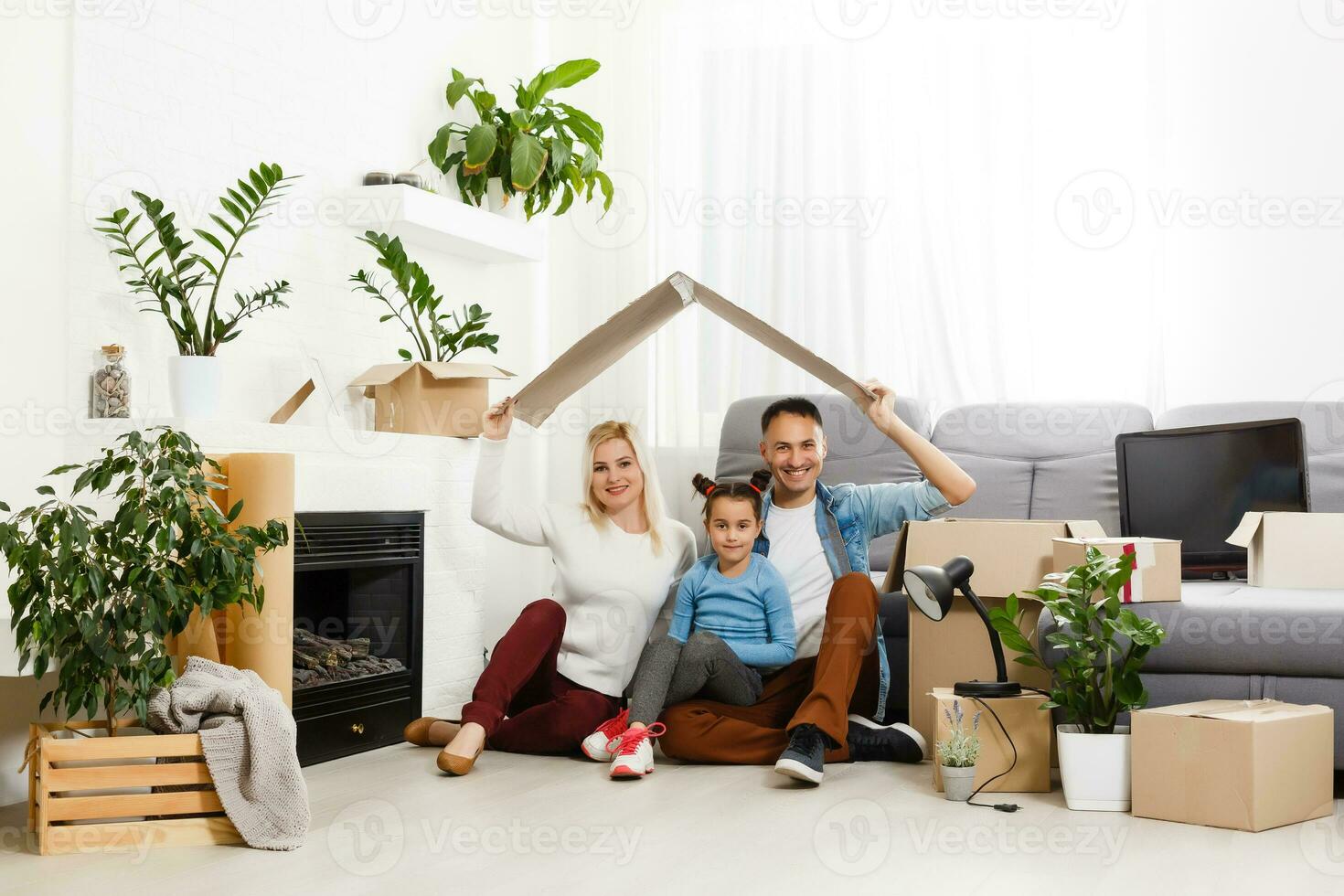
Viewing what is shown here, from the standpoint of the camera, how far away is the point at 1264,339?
12.8 ft

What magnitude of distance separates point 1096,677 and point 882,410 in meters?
0.79

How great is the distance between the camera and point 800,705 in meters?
2.91

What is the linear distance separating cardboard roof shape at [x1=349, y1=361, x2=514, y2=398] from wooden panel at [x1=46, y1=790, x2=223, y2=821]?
1469 millimetres

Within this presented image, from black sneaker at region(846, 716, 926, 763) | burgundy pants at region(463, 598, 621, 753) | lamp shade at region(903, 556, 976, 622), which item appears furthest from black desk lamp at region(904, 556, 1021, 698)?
burgundy pants at region(463, 598, 621, 753)

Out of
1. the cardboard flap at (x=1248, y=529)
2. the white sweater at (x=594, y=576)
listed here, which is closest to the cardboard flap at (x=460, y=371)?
the white sweater at (x=594, y=576)

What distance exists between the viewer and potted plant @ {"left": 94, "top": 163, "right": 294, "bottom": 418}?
279 centimetres

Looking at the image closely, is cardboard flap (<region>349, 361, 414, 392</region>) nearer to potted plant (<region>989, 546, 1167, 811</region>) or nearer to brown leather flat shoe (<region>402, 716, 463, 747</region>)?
brown leather flat shoe (<region>402, 716, 463, 747</region>)

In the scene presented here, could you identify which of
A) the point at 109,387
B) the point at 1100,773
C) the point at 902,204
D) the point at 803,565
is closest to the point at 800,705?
the point at 803,565

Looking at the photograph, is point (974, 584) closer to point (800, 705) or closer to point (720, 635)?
point (800, 705)

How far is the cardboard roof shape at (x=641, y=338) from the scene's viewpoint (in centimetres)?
281

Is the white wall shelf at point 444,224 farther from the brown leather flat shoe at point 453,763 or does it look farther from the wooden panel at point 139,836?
the wooden panel at point 139,836

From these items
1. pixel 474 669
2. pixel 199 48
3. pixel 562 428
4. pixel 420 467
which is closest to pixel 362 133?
pixel 199 48

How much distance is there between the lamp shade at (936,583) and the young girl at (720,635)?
0.47 metres

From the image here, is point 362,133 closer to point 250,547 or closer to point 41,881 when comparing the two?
point 250,547
